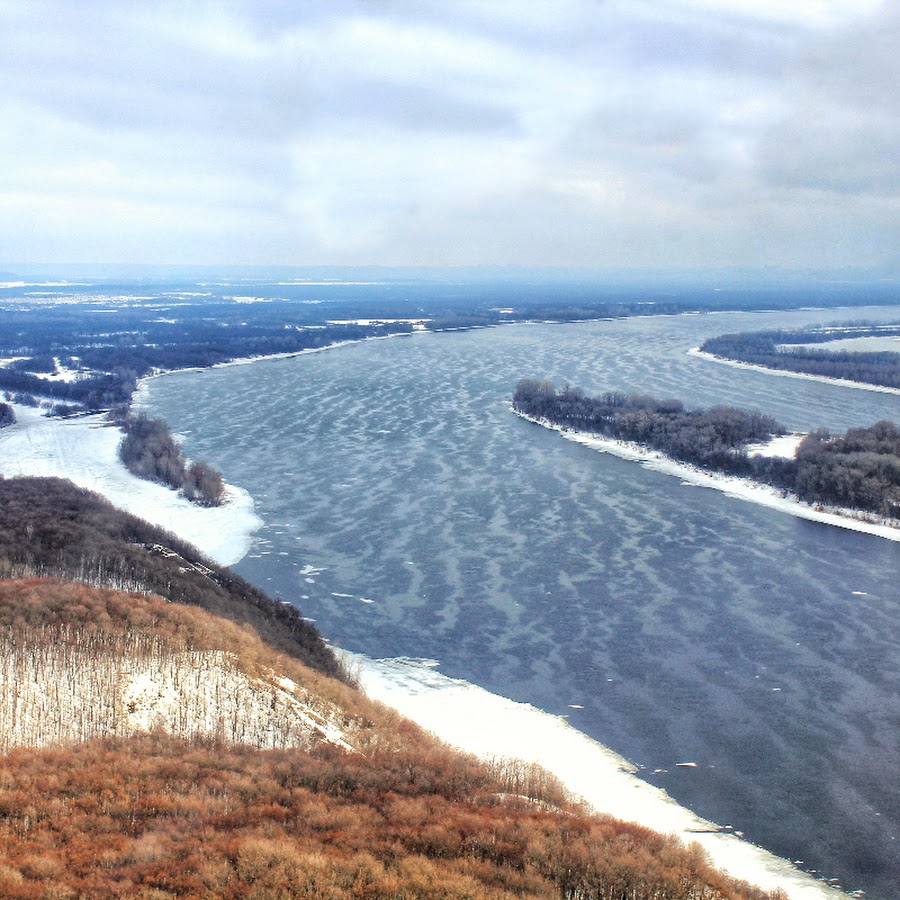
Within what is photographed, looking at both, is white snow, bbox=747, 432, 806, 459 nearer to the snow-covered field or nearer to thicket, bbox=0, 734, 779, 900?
the snow-covered field

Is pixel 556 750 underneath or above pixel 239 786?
underneath

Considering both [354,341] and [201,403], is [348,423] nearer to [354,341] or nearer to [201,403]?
[201,403]

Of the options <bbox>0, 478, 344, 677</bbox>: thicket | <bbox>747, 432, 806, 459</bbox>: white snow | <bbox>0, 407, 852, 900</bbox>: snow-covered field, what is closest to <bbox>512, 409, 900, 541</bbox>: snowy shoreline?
<bbox>747, 432, 806, 459</bbox>: white snow

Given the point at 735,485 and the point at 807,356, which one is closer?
the point at 735,485

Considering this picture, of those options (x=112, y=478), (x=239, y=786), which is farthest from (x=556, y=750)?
(x=112, y=478)

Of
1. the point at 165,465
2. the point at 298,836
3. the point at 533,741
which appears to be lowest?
the point at 533,741

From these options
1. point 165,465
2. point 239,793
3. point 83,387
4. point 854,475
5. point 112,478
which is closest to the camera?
point 239,793

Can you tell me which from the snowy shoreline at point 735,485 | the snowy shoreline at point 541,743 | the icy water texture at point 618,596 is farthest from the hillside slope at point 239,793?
the snowy shoreline at point 735,485

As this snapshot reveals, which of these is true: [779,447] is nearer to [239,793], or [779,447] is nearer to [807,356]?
[239,793]
